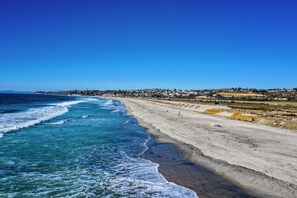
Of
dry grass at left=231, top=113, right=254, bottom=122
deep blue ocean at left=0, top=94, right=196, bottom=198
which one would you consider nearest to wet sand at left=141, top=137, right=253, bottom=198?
deep blue ocean at left=0, top=94, right=196, bottom=198

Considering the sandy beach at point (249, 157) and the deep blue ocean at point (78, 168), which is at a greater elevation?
the sandy beach at point (249, 157)

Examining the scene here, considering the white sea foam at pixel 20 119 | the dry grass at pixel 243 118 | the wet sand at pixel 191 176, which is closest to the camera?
the wet sand at pixel 191 176

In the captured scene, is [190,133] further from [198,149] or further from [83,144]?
[83,144]

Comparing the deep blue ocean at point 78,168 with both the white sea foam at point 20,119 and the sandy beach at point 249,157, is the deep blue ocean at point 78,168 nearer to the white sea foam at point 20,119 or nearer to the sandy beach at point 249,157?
the sandy beach at point 249,157

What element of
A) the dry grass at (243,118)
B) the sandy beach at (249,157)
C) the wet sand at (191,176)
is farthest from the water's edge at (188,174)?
the dry grass at (243,118)

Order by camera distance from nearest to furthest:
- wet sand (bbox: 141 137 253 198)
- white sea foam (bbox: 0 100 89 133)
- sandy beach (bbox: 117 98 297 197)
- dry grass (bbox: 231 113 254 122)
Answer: wet sand (bbox: 141 137 253 198), sandy beach (bbox: 117 98 297 197), white sea foam (bbox: 0 100 89 133), dry grass (bbox: 231 113 254 122)

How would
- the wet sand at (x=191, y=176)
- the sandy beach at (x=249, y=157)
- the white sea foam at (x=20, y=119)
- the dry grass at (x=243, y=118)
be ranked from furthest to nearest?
the dry grass at (x=243, y=118)
the white sea foam at (x=20, y=119)
the sandy beach at (x=249, y=157)
the wet sand at (x=191, y=176)

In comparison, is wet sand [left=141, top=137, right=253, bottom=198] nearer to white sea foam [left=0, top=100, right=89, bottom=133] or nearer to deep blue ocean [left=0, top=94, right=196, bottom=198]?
deep blue ocean [left=0, top=94, right=196, bottom=198]

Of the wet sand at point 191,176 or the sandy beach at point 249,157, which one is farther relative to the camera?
the sandy beach at point 249,157

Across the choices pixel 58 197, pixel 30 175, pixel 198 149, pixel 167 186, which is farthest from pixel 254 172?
pixel 30 175
